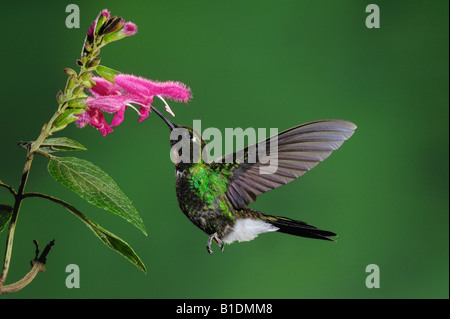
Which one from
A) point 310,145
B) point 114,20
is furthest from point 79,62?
point 310,145

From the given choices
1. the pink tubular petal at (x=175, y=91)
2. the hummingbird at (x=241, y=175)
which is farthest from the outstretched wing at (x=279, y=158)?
the pink tubular petal at (x=175, y=91)

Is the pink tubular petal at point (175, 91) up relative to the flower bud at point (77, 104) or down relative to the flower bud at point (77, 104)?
up

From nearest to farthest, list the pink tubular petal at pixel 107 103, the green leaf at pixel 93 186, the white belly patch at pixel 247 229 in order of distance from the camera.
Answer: the green leaf at pixel 93 186 → the pink tubular petal at pixel 107 103 → the white belly patch at pixel 247 229

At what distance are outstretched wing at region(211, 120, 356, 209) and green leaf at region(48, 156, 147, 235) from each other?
21 cm

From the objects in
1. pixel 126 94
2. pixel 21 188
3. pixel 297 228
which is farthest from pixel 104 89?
pixel 297 228

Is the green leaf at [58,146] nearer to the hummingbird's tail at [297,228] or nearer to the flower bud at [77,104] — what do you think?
the flower bud at [77,104]

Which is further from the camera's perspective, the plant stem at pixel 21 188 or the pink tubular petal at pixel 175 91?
the pink tubular petal at pixel 175 91

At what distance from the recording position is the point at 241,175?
0.59 metres

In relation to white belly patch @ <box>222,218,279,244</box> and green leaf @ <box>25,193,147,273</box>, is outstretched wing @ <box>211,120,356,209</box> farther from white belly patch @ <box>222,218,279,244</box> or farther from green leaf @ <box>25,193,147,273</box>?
green leaf @ <box>25,193,147,273</box>

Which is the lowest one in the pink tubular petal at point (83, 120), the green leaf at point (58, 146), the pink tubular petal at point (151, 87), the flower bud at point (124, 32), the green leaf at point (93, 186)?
the green leaf at point (93, 186)

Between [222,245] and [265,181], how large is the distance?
9cm

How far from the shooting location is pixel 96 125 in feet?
1.66

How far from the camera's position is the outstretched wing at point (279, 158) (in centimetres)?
50

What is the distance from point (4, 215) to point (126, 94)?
0.17m
